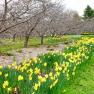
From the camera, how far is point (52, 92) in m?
5.79

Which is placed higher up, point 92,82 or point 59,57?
point 59,57

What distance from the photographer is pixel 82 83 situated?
28.8 feet

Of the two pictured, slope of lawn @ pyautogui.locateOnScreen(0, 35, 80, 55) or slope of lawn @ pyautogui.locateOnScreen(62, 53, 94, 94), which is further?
slope of lawn @ pyautogui.locateOnScreen(0, 35, 80, 55)

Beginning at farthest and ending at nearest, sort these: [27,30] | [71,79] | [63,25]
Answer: [63,25] → [27,30] → [71,79]

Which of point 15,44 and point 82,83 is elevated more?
point 82,83

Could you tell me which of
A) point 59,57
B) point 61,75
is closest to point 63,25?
point 59,57

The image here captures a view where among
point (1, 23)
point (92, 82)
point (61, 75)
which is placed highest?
point (1, 23)

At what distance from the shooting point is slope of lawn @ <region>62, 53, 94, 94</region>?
787 cm

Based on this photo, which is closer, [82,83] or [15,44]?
[82,83]

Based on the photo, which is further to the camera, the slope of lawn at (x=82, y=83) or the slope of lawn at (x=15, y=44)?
the slope of lawn at (x=15, y=44)

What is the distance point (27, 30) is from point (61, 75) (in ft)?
60.3

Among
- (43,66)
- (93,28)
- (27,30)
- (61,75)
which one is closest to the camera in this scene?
(61,75)

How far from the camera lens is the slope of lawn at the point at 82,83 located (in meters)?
7.87

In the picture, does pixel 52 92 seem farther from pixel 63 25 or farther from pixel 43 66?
pixel 63 25
